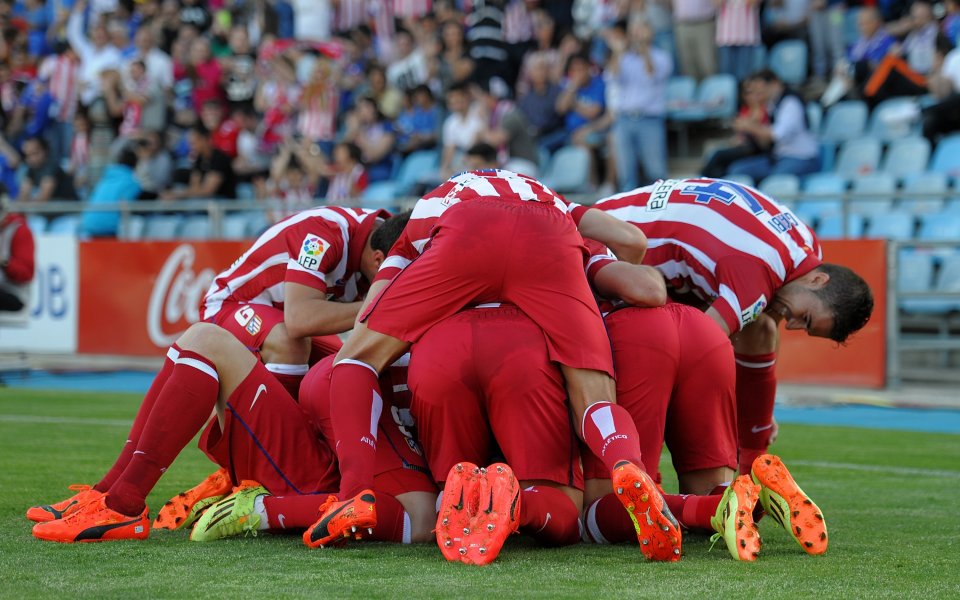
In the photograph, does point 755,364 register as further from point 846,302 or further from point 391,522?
point 391,522

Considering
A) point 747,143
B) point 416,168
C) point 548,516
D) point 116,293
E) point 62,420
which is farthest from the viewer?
point 416,168

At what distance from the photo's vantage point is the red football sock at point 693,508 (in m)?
4.25

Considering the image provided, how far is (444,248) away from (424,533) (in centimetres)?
98

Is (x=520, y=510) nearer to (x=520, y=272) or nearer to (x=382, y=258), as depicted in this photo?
(x=520, y=272)

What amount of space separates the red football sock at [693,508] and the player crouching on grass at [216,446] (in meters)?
0.85

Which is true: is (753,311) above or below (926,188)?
below

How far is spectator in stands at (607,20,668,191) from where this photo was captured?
42.3 feet

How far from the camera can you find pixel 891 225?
1121 cm

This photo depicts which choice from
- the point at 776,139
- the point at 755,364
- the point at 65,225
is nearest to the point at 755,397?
the point at 755,364

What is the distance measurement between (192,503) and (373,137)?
35.6 feet

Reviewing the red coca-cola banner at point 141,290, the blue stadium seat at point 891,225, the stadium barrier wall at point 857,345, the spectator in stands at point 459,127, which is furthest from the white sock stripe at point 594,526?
the spectator in stands at point 459,127

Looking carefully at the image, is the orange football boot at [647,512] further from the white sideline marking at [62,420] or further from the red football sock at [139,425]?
the white sideline marking at [62,420]

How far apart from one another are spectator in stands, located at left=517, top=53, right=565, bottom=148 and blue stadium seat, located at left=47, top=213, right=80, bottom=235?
17.3ft

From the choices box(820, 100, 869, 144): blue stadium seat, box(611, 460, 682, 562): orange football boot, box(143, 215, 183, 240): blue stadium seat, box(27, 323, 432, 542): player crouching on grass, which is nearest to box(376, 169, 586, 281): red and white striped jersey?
box(27, 323, 432, 542): player crouching on grass
